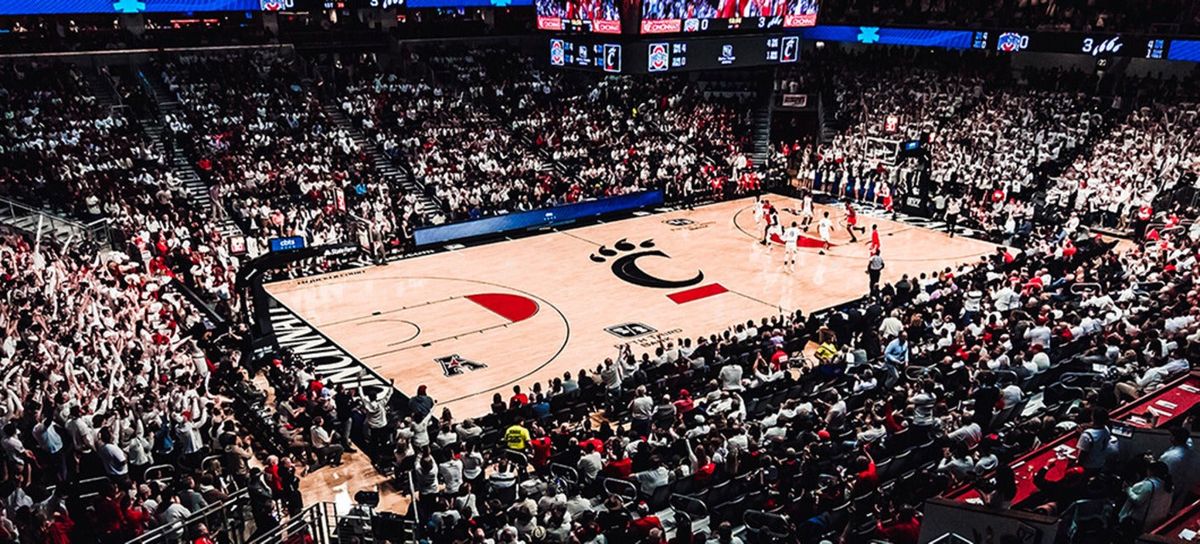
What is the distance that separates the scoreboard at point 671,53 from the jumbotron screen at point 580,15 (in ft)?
1.33

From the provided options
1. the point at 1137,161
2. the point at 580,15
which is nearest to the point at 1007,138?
the point at 1137,161

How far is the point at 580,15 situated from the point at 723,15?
4.82 metres

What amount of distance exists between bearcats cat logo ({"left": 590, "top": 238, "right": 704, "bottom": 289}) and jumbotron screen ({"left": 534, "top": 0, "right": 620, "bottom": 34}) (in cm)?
710

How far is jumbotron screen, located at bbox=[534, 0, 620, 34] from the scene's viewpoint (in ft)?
96.9

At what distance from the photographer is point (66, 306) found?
16.7m

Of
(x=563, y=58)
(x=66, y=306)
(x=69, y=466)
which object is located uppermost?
(x=563, y=58)

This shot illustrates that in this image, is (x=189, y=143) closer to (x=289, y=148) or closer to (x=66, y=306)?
(x=289, y=148)

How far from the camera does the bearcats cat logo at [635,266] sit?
87.9 ft

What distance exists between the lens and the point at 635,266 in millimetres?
28625

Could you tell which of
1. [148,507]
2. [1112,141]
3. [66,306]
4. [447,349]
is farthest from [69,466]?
[1112,141]

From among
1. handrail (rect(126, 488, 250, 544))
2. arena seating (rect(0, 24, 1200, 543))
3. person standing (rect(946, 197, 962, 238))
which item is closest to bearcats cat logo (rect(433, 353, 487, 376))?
arena seating (rect(0, 24, 1200, 543))

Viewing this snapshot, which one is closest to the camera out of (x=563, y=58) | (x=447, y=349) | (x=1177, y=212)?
(x=447, y=349)

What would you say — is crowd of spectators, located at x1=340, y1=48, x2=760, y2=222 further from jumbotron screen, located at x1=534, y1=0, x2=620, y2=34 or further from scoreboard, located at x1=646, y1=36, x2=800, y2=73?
scoreboard, located at x1=646, y1=36, x2=800, y2=73

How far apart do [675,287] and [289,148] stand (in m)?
15.7
